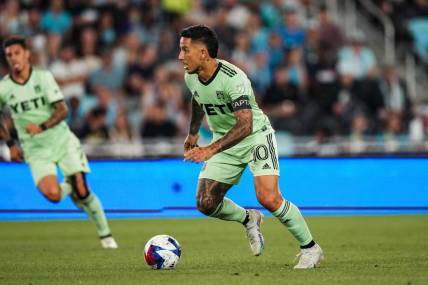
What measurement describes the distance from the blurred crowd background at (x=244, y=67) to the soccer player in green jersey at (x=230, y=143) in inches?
326

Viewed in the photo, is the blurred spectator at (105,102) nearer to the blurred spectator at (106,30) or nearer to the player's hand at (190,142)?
the blurred spectator at (106,30)

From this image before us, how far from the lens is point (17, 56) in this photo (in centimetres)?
1397

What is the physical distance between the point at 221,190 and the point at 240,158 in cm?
38

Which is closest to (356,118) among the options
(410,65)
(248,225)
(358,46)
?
(358,46)

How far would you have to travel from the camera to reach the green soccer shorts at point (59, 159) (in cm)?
1410

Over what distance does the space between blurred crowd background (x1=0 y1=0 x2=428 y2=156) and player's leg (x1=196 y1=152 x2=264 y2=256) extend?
8.21 metres

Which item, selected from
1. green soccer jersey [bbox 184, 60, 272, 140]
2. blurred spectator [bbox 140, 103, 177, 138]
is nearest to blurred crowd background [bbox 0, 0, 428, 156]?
blurred spectator [bbox 140, 103, 177, 138]

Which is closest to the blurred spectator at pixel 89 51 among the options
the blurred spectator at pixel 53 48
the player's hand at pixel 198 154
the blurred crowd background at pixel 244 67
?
the blurred crowd background at pixel 244 67

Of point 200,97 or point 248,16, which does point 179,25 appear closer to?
point 248,16

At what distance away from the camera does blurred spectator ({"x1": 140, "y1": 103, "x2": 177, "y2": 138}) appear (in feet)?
67.8

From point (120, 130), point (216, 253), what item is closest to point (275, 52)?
point (120, 130)

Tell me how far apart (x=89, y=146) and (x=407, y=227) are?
6686 millimetres

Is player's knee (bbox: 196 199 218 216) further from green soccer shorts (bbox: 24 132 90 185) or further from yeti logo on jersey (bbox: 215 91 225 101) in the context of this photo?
green soccer shorts (bbox: 24 132 90 185)

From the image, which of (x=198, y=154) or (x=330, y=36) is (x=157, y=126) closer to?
(x=330, y=36)
